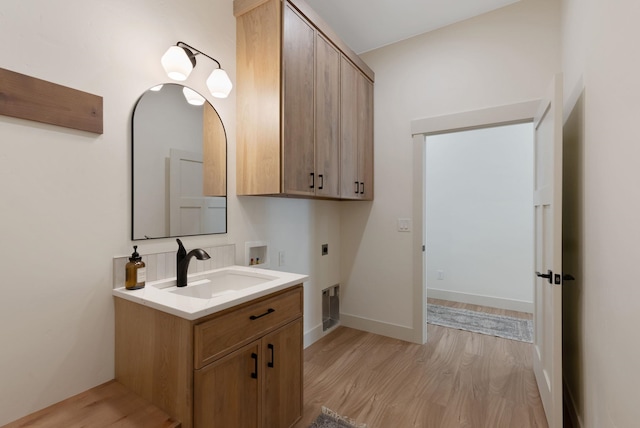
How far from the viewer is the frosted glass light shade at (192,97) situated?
1706 mm

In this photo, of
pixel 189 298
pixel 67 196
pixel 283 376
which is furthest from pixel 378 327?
pixel 67 196

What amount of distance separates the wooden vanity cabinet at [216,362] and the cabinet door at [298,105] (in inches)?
Result: 29.6

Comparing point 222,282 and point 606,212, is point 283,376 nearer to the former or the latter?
point 222,282

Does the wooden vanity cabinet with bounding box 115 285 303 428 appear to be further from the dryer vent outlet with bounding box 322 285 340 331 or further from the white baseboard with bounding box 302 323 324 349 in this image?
the dryer vent outlet with bounding box 322 285 340 331

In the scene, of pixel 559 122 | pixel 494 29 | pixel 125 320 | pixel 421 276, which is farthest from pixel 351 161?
pixel 125 320

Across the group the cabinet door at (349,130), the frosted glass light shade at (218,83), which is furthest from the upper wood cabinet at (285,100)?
the frosted glass light shade at (218,83)

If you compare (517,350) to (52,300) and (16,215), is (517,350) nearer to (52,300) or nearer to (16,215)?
(52,300)

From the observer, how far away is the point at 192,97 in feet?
5.70

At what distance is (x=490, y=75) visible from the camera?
8.12ft

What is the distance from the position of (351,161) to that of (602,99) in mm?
1631

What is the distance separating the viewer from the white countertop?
111 cm

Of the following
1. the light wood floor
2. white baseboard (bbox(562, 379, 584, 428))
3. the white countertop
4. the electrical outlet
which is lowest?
the light wood floor

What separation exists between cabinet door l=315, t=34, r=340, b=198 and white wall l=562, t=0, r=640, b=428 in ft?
4.93

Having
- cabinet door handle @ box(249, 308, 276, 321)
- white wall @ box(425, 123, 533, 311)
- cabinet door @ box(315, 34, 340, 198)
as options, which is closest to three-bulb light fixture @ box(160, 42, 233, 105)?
cabinet door @ box(315, 34, 340, 198)
